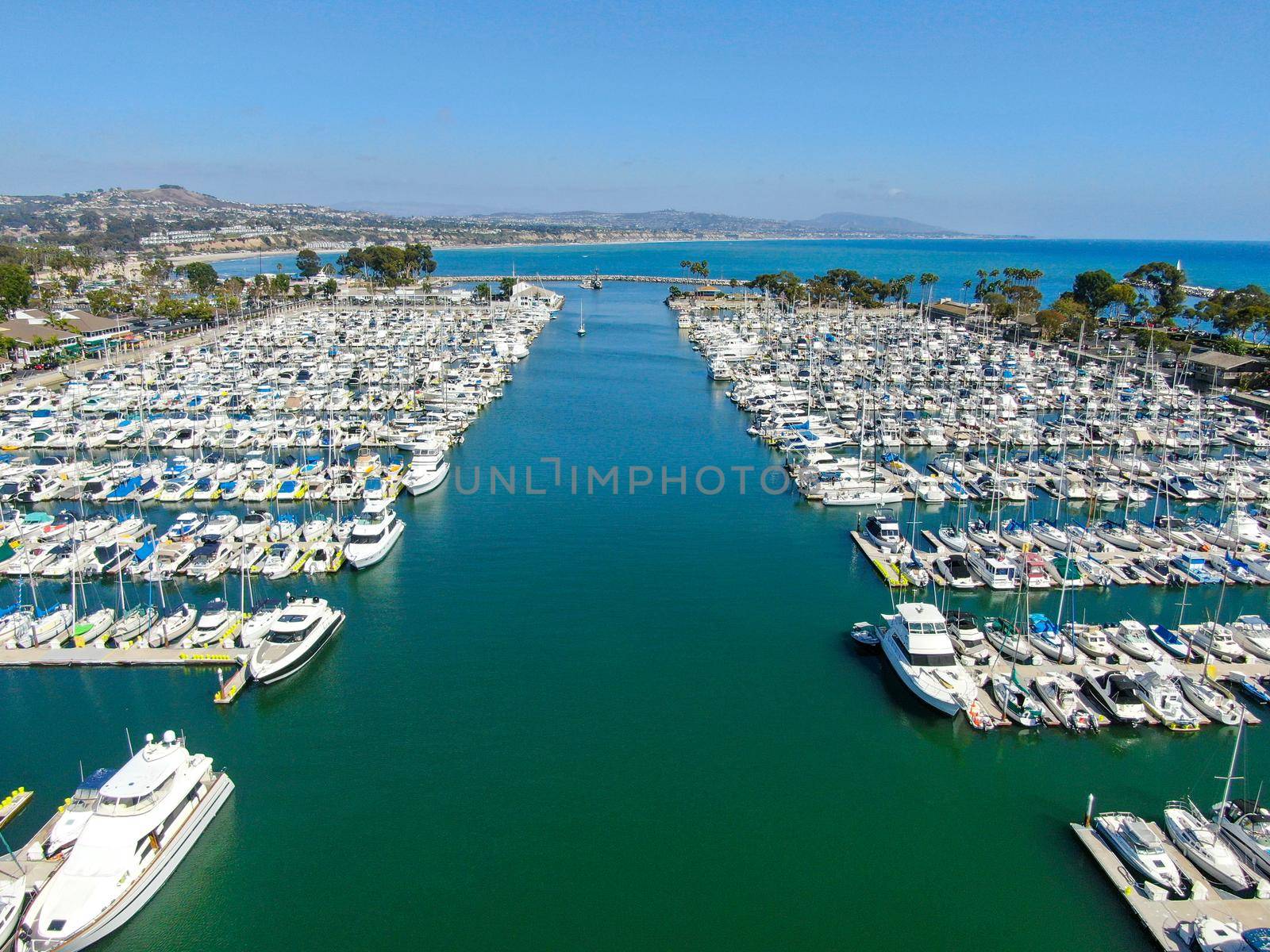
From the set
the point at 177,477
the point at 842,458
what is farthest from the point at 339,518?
the point at 842,458

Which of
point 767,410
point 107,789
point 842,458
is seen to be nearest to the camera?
point 107,789

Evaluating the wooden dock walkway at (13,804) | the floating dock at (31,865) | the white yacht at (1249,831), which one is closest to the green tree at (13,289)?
the wooden dock walkway at (13,804)

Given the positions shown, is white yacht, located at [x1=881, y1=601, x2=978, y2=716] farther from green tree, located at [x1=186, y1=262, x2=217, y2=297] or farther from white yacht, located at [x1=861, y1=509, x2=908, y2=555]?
green tree, located at [x1=186, y1=262, x2=217, y2=297]

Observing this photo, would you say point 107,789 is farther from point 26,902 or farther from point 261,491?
point 261,491

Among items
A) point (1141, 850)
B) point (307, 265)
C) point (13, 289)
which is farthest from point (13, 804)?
point (307, 265)

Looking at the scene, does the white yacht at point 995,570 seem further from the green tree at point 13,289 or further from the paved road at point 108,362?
the green tree at point 13,289

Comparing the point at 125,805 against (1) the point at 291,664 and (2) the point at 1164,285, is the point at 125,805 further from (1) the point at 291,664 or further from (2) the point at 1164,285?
(2) the point at 1164,285
